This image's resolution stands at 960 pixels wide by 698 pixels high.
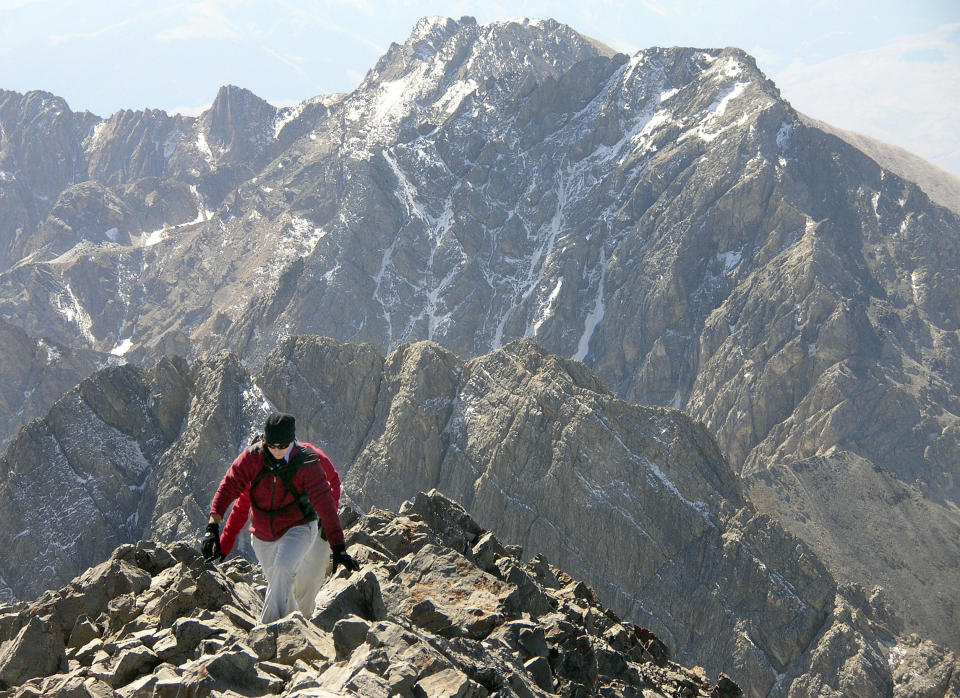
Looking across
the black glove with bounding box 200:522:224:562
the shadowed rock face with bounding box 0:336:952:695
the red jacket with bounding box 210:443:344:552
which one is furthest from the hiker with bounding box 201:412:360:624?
the shadowed rock face with bounding box 0:336:952:695

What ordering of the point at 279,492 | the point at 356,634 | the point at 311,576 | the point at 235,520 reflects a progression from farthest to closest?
the point at 311,576, the point at 235,520, the point at 279,492, the point at 356,634

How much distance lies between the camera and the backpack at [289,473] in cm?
1859

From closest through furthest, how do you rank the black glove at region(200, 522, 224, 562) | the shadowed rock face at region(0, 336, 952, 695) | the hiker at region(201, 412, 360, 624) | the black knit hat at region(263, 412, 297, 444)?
1. the black knit hat at region(263, 412, 297, 444)
2. the hiker at region(201, 412, 360, 624)
3. the black glove at region(200, 522, 224, 562)
4. the shadowed rock face at region(0, 336, 952, 695)

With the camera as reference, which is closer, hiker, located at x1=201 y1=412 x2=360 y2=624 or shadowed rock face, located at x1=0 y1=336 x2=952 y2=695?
hiker, located at x1=201 y1=412 x2=360 y2=624

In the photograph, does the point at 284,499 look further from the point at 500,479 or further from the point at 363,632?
the point at 500,479

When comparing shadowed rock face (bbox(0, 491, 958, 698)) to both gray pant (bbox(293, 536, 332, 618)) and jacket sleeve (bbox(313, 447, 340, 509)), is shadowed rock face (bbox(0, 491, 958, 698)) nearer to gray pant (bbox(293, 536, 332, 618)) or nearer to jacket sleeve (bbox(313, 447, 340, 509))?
gray pant (bbox(293, 536, 332, 618))

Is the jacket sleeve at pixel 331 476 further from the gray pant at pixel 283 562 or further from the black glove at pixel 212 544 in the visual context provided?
the black glove at pixel 212 544

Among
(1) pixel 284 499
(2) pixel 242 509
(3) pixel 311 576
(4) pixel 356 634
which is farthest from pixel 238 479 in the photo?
(4) pixel 356 634

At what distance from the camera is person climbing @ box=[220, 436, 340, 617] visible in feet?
62.9

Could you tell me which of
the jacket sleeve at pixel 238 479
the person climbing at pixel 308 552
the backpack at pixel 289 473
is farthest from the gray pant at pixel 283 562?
the jacket sleeve at pixel 238 479

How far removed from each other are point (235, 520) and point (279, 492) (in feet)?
4.29

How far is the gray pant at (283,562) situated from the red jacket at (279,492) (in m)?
0.23

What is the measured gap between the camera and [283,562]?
61.6ft

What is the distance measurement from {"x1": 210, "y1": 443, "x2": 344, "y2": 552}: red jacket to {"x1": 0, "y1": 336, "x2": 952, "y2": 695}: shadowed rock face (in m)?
73.1
